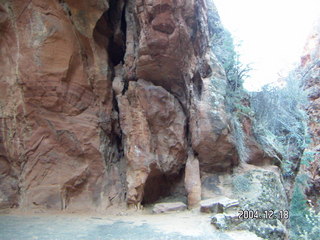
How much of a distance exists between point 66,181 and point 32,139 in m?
1.40

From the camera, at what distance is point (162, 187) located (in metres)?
7.88

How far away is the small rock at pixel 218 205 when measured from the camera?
5.46m

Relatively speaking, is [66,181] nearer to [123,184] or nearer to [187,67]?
[123,184]

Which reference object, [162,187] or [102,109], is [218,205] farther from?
[102,109]

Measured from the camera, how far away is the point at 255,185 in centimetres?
654

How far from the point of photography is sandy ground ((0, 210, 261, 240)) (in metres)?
4.12

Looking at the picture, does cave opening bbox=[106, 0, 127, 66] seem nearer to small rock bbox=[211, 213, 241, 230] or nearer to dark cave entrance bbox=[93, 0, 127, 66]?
dark cave entrance bbox=[93, 0, 127, 66]

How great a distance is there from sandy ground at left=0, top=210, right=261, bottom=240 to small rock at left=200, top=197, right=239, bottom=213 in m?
0.18

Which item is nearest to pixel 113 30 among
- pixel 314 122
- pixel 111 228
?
pixel 111 228

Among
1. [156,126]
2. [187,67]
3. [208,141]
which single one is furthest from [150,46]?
[208,141]

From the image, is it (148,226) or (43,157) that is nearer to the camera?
(148,226)
